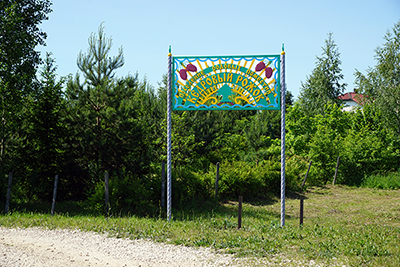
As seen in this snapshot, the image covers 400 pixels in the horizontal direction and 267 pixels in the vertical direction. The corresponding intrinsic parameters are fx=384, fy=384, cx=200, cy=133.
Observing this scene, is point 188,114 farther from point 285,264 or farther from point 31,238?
point 285,264

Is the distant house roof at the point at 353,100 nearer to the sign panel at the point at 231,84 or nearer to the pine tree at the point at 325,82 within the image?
the pine tree at the point at 325,82

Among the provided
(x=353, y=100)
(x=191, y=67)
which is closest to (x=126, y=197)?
(x=191, y=67)

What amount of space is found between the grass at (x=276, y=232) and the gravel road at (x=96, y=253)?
13.8 inches

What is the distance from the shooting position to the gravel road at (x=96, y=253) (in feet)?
21.3

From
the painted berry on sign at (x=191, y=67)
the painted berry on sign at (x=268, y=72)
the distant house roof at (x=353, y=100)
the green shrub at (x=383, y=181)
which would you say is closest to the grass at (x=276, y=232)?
the painted berry on sign at (x=268, y=72)

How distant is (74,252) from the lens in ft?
23.4

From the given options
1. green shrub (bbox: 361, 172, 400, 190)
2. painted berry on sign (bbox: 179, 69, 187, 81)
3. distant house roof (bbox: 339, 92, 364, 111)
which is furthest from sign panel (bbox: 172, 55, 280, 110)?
distant house roof (bbox: 339, 92, 364, 111)

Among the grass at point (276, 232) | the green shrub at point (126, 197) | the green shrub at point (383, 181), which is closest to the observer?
the grass at point (276, 232)

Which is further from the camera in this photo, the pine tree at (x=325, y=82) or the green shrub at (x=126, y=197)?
the pine tree at (x=325, y=82)

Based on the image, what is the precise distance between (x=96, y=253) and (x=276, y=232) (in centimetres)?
383

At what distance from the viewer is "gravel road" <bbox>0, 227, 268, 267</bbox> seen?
650 centimetres

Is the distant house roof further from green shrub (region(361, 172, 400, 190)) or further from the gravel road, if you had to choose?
the gravel road

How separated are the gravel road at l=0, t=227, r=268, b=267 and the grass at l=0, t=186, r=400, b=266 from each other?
1.15ft

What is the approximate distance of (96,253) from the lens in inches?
279
